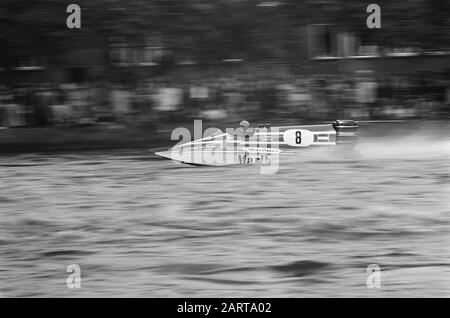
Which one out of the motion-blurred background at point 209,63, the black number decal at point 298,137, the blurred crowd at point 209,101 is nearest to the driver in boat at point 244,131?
the black number decal at point 298,137

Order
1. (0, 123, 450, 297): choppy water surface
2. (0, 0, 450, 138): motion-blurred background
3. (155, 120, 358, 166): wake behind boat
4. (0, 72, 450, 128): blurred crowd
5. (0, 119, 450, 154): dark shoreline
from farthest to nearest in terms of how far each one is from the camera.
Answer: (0, 72, 450, 128): blurred crowd < (0, 0, 450, 138): motion-blurred background < (0, 119, 450, 154): dark shoreline < (155, 120, 358, 166): wake behind boat < (0, 123, 450, 297): choppy water surface

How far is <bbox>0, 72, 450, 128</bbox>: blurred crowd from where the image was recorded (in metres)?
19.7

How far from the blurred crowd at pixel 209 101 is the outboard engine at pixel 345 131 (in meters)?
1.53

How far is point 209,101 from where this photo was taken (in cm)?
1994

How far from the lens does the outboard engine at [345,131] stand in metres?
18.0

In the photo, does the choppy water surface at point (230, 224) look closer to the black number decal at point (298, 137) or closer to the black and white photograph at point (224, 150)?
the black and white photograph at point (224, 150)

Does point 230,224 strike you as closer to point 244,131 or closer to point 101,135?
point 244,131

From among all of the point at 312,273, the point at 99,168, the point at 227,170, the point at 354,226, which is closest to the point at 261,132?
the point at 227,170

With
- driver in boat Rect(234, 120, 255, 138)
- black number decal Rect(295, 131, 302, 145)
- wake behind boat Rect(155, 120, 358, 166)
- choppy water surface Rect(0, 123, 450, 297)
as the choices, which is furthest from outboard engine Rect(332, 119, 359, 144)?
driver in boat Rect(234, 120, 255, 138)

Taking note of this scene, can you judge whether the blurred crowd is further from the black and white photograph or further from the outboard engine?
the outboard engine

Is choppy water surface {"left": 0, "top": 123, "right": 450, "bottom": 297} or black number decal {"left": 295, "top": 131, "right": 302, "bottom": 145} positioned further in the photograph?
black number decal {"left": 295, "top": 131, "right": 302, "bottom": 145}

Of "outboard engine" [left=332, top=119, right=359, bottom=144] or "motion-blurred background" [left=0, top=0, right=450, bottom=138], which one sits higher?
"motion-blurred background" [left=0, top=0, right=450, bottom=138]

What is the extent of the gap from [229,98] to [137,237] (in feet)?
29.2

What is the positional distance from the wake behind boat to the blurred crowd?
4.61ft
